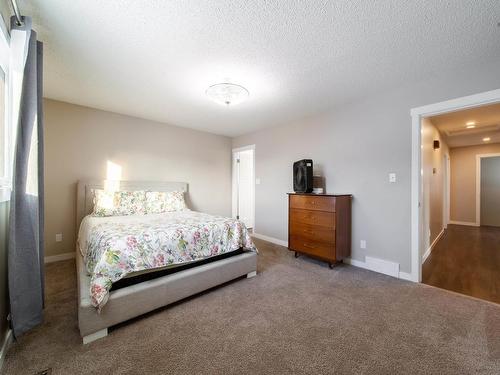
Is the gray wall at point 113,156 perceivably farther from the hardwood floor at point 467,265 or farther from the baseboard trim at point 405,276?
the hardwood floor at point 467,265

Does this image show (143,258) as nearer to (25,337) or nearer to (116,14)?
(25,337)

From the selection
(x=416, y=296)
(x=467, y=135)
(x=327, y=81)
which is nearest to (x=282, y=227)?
(x=416, y=296)

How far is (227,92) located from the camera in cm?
231

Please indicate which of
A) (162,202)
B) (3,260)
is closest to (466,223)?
(162,202)

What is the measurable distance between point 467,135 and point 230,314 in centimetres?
620

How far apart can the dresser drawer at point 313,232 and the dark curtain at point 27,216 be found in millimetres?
2812

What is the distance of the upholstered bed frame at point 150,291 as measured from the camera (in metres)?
1.49

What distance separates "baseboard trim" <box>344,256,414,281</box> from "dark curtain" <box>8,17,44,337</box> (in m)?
3.37

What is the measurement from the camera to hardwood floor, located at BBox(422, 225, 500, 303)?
2288mm

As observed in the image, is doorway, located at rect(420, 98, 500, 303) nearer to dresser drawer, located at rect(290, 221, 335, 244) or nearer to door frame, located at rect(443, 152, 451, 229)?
door frame, located at rect(443, 152, 451, 229)

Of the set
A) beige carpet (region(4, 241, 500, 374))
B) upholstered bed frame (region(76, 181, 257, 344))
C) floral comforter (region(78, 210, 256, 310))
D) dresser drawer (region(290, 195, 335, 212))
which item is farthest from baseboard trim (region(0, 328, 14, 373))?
dresser drawer (region(290, 195, 335, 212))

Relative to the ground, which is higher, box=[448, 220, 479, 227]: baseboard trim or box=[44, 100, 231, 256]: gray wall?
box=[44, 100, 231, 256]: gray wall

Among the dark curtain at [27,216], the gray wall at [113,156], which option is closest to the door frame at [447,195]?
the gray wall at [113,156]

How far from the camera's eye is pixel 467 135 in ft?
15.4
